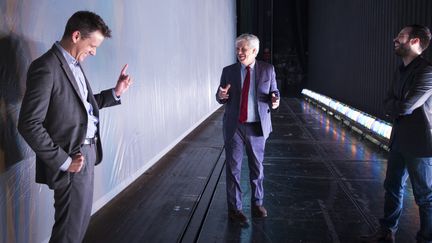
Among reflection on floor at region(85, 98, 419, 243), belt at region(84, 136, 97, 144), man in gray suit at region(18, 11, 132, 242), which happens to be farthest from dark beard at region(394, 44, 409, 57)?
belt at region(84, 136, 97, 144)

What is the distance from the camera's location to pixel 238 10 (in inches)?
840

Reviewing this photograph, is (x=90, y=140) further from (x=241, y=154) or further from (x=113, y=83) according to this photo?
(x=113, y=83)

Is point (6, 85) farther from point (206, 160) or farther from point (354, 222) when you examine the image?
point (206, 160)

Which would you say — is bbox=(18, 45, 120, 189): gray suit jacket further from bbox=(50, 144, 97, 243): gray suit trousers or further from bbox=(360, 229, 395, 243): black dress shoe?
bbox=(360, 229, 395, 243): black dress shoe

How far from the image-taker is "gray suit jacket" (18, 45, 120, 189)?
1881 millimetres

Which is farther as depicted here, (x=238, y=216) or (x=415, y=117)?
(x=238, y=216)

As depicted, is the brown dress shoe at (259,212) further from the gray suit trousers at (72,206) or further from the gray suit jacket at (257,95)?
the gray suit trousers at (72,206)

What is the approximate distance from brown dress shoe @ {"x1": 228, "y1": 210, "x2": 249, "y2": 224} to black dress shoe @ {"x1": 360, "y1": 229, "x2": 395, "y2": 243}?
957 mm

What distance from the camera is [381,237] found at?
3.16 metres

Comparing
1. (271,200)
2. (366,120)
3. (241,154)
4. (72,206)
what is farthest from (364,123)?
(72,206)

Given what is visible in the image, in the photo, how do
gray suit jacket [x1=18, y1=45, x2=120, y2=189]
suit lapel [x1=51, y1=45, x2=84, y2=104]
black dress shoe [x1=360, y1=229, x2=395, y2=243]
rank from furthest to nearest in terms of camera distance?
1. black dress shoe [x1=360, y1=229, x2=395, y2=243]
2. suit lapel [x1=51, y1=45, x2=84, y2=104]
3. gray suit jacket [x1=18, y1=45, x2=120, y2=189]

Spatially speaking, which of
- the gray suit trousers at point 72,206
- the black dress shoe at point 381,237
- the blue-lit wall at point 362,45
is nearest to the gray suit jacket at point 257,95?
the black dress shoe at point 381,237

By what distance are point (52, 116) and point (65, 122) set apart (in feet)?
0.21

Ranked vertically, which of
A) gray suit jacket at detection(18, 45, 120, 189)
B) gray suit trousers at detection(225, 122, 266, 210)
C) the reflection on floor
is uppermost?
gray suit jacket at detection(18, 45, 120, 189)
